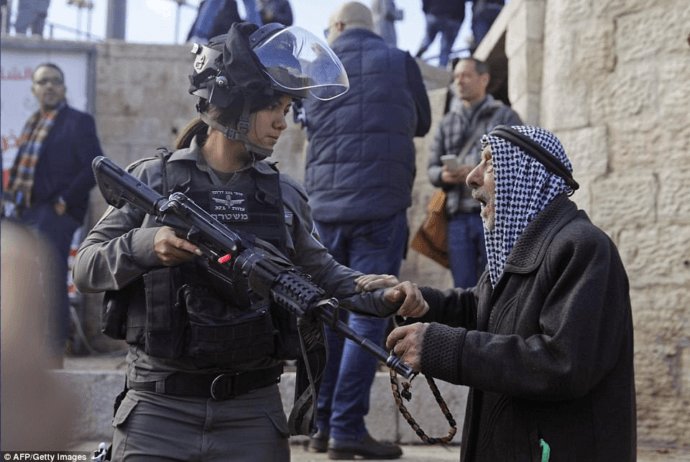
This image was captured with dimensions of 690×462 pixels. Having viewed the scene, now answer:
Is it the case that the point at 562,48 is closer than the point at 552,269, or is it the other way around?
the point at 552,269

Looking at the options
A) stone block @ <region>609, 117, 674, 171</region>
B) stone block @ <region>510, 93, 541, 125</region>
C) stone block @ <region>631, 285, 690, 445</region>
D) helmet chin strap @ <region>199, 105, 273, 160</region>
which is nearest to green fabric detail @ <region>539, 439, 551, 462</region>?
helmet chin strap @ <region>199, 105, 273, 160</region>

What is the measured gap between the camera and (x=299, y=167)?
29.5ft

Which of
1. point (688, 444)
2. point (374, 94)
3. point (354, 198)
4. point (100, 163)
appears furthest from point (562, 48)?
point (100, 163)

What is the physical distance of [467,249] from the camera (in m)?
5.45

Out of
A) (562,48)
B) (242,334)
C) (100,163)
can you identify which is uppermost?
(562,48)

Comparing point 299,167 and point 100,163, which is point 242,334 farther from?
point 299,167

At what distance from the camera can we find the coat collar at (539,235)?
8.09 feet

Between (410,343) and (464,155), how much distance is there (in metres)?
3.44

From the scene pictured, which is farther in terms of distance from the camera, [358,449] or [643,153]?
[643,153]

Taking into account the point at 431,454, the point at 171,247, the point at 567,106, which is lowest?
the point at 431,454

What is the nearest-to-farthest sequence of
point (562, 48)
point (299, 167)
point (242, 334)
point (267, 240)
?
point (242, 334)
point (267, 240)
point (562, 48)
point (299, 167)

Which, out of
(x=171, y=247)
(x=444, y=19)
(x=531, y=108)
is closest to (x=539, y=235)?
(x=171, y=247)

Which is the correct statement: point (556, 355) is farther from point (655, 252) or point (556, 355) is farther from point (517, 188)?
point (655, 252)

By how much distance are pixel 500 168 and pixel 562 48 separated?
343 cm
